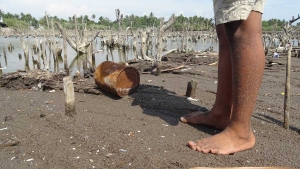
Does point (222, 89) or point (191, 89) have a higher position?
point (222, 89)

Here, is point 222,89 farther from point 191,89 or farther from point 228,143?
point 191,89

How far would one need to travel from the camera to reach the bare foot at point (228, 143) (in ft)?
7.49

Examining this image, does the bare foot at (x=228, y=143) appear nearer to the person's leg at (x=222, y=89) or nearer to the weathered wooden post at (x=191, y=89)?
the person's leg at (x=222, y=89)

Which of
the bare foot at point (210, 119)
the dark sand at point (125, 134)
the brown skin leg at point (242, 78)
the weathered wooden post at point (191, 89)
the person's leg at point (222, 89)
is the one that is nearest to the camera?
the brown skin leg at point (242, 78)

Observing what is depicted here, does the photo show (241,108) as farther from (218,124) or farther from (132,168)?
(132,168)

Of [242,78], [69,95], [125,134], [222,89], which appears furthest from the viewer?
[69,95]

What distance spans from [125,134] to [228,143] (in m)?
1.07

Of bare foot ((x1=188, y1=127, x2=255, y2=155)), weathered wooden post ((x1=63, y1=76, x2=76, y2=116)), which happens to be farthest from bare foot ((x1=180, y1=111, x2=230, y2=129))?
weathered wooden post ((x1=63, y1=76, x2=76, y2=116))

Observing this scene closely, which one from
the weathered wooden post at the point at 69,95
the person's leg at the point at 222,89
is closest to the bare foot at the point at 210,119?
the person's leg at the point at 222,89

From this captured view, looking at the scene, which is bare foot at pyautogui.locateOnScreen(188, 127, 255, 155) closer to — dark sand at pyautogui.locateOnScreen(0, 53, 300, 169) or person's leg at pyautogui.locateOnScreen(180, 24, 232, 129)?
dark sand at pyautogui.locateOnScreen(0, 53, 300, 169)

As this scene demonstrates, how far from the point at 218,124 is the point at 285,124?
2.76 feet

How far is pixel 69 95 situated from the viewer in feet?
10.7

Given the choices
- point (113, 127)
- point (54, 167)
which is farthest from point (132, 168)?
point (113, 127)

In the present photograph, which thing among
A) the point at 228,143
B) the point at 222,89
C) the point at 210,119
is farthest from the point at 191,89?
the point at 228,143
